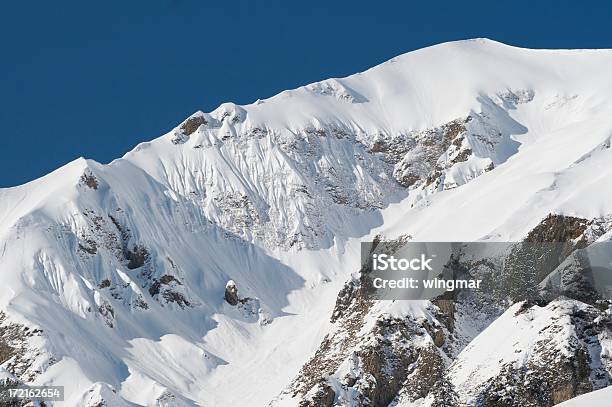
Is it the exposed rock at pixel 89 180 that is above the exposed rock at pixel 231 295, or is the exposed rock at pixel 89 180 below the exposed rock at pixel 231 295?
above

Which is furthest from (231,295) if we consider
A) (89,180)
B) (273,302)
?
(89,180)

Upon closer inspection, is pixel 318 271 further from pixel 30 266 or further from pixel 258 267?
pixel 30 266

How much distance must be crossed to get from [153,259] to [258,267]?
1589cm

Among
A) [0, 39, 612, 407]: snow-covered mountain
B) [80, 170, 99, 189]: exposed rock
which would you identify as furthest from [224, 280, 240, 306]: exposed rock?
[80, 170, 99, 189]: exposed rock

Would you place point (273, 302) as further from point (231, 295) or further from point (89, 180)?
point (89, 180)

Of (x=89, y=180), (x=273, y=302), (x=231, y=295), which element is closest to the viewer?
(x=231, y=295)

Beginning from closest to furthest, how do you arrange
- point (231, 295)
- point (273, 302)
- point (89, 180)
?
1. point (231, 295)
2. point (273, 302)
3. point (89, 180)

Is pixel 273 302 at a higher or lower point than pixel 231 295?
lower

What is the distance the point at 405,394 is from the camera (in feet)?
397

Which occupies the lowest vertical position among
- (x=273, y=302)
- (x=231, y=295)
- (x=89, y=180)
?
(x=273, y=302)

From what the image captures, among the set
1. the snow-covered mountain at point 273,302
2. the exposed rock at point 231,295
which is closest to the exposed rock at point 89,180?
the snow-covered mountain at point 273,302

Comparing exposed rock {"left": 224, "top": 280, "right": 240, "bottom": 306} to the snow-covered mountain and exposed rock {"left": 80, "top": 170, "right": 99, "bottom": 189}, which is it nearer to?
the snow-covered mountain

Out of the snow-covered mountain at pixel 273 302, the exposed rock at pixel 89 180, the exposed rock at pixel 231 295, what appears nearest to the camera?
the snow-covered mountain at pixel 273 302

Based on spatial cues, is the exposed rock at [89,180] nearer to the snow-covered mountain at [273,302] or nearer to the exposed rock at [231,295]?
the snow-covered mountain at [273,302]
